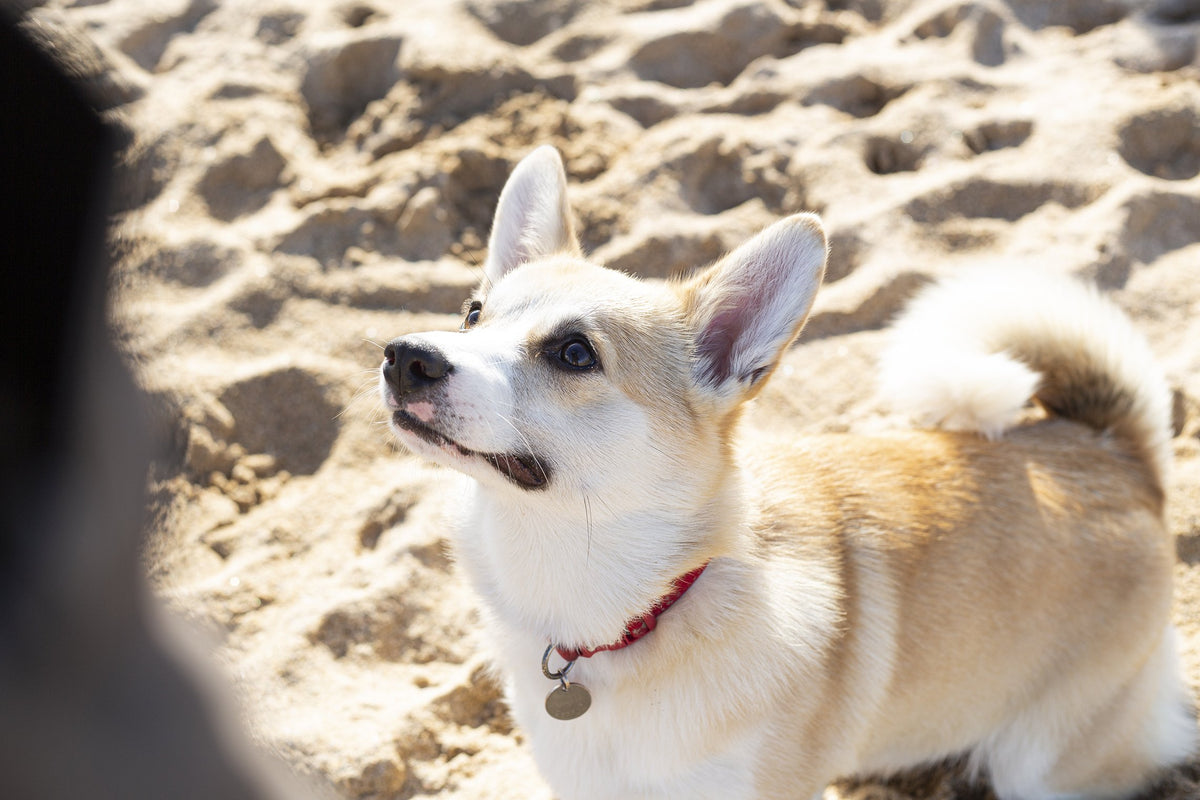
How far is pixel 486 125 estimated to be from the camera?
3.75 metres


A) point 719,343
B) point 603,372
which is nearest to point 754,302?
point 719,343

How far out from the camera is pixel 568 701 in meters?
1.80

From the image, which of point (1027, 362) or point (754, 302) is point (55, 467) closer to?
point (754, 302)

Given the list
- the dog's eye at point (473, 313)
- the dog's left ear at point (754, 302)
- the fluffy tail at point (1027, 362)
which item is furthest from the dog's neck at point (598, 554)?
the fluffy tail at point (1027, 362)

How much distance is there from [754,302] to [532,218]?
63 cm

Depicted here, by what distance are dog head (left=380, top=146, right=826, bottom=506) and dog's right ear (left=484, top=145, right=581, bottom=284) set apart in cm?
18

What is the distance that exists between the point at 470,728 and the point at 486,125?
2.43 m

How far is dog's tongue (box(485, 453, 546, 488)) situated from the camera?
1708 millimetres

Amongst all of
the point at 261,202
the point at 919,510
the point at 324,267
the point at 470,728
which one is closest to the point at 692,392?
the point at 919,510

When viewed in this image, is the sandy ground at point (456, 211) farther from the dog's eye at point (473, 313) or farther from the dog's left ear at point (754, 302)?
the dog's left ear at point (754, 302)

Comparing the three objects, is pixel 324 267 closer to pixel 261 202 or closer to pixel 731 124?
pixel 261 202

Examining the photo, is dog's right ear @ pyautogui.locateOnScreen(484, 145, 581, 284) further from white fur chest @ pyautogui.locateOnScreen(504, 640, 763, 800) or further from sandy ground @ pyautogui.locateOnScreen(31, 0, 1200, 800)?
white fur chest @ pyautogui.locateOnScreen(504, 640, 763, 800)

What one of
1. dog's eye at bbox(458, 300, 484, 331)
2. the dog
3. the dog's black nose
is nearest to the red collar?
the dog

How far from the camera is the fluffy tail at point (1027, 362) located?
2229mm
